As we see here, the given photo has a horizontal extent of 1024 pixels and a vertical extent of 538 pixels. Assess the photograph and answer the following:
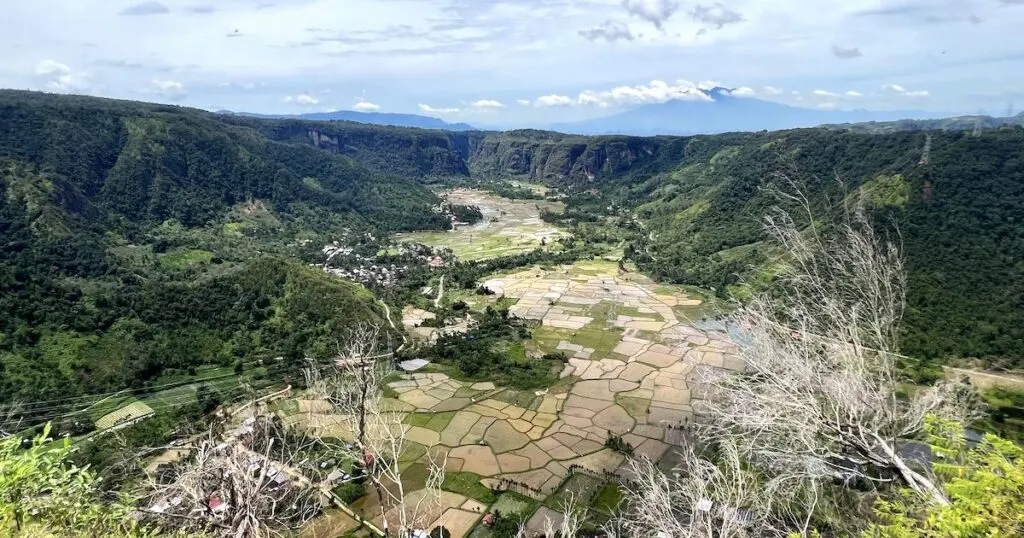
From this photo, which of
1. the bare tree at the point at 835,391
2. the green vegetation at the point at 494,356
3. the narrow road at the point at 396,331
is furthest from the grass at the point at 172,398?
the bare tree at the point at 835,391

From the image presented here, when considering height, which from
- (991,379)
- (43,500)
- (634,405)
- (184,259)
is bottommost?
(634,405)

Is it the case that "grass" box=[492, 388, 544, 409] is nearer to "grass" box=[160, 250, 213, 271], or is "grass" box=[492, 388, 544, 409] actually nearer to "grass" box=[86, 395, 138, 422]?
"grass" box=[86, 395, 138, 422]

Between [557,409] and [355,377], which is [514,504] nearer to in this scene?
[557,409]

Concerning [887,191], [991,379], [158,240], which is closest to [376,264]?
[158,240]

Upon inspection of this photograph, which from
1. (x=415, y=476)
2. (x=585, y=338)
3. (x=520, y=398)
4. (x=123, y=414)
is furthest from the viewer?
(x=585, y=338)

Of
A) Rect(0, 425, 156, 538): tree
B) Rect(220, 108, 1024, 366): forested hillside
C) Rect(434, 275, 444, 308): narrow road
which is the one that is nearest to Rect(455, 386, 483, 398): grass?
Rect(434, 275, 444, 308): narrow road

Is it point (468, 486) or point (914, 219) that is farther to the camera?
point (914, 219)

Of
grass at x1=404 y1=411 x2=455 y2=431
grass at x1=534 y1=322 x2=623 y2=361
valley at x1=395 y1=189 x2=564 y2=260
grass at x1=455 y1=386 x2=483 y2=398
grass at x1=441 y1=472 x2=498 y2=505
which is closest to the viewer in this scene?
grass at x1=441 y1=472 x2=498 y2=505
